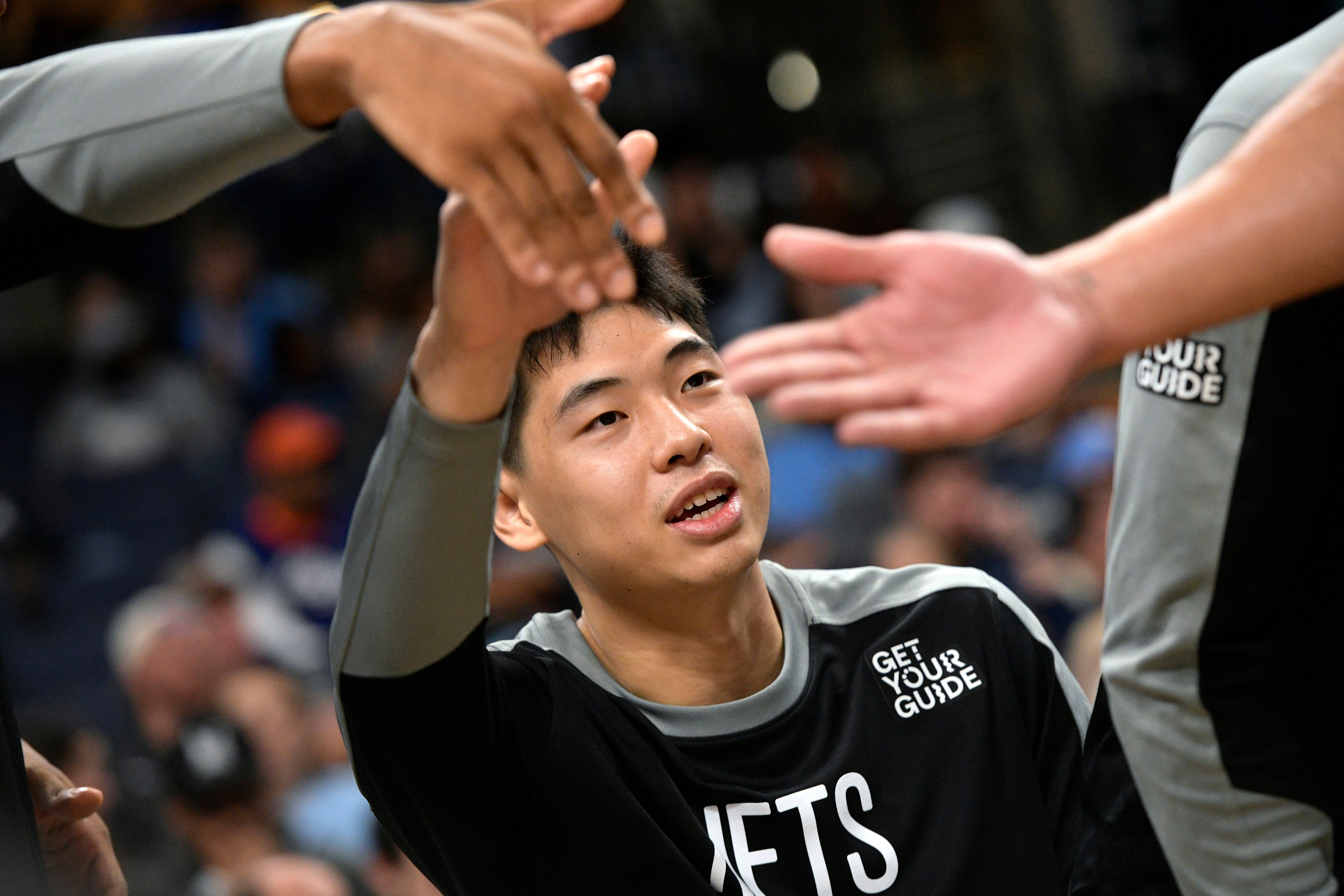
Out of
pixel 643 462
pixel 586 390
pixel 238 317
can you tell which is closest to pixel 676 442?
pixel 643 462

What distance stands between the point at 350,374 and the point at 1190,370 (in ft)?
21.6

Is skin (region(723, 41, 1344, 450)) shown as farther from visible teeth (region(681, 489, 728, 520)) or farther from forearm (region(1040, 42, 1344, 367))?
visible teeth (region(681, 489, 728, 520))

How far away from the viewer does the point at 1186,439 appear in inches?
56.2

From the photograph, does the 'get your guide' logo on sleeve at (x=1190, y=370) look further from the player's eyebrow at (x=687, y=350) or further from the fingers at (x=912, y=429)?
the player's eyebrow at (x=687, y=350)

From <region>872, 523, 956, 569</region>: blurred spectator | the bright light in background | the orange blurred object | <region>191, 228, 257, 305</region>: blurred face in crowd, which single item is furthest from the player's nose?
the bright light in background

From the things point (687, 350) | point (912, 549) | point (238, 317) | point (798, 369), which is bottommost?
point (912, 549)

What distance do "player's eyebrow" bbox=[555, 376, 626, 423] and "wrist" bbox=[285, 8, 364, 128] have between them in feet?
2.36

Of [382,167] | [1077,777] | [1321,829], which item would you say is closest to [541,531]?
[1077,777]

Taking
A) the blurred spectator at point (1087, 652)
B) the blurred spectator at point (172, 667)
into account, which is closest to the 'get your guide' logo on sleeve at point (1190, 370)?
the blurred spectator at point (1087, 652)

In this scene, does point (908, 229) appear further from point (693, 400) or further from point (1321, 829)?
point (1321, 829)

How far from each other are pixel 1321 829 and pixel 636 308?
1138mm

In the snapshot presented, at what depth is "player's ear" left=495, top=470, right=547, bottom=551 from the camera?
83.9 inches

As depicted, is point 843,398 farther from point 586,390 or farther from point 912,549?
point 912,549

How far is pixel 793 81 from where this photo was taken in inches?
363
